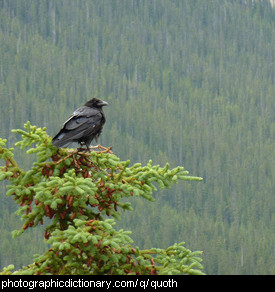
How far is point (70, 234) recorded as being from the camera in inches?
289

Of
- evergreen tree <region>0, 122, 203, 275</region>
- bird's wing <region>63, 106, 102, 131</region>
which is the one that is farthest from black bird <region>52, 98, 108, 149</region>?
evergreen tree <region>0, 122, 203, 275</region>

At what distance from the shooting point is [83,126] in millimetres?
9109

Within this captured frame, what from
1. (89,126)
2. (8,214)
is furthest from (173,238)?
(89,126)

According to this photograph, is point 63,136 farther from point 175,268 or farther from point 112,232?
point 175,268

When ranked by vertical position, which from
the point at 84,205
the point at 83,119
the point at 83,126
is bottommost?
the point at 84,205

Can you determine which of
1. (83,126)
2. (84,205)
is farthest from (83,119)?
(84,205)

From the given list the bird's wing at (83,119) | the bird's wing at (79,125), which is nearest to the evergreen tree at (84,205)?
the bird's wing at (79,125)

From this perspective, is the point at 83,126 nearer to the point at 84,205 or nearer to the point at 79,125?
the point at 79,125

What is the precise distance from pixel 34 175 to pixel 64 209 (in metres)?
0.77

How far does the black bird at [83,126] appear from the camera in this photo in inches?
332

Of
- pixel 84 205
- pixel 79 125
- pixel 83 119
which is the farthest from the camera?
pixel 83 119

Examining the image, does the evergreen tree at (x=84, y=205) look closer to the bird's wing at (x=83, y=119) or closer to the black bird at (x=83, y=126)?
the black bird at (x=83, y=126)

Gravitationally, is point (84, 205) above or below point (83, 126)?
below
